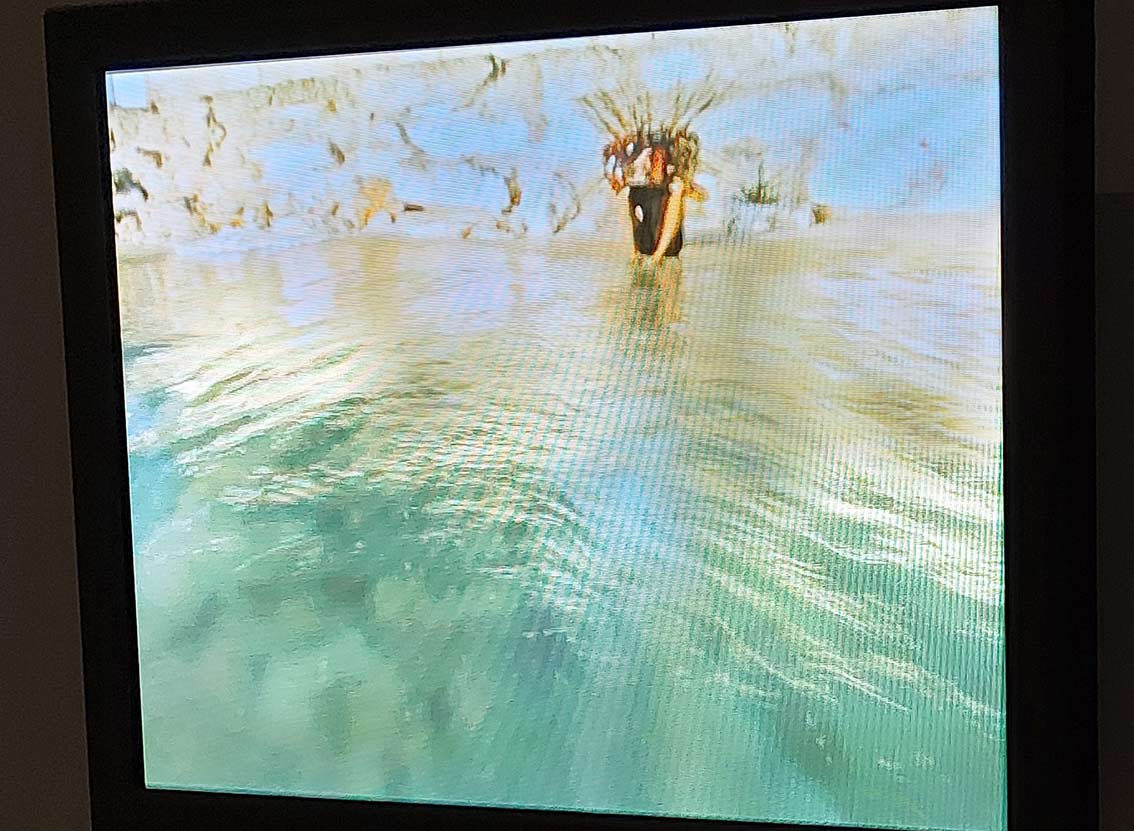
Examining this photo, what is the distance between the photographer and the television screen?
1122 millimetres

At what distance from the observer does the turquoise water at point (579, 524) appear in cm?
113

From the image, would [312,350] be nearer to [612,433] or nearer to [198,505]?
[198,505]

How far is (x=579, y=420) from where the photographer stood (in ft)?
3.90

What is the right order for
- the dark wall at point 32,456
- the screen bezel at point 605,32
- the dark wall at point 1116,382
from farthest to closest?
the dark wall at point 32,456, the dark wall at point 1116,382, the screen bezel at point 605,32

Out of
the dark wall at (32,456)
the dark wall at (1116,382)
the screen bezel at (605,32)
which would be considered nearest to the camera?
the screen bezel at (605,32)

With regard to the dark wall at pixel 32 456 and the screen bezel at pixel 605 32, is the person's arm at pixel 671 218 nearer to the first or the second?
the screen bezel at pixel 605 32

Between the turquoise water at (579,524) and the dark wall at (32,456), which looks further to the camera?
the dark wall at (32,456)

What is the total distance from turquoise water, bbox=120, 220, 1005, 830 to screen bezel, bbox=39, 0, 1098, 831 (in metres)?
0.02

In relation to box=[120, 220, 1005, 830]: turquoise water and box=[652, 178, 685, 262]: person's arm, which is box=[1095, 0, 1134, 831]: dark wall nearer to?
box=[120, 220, 1005, 830]: turquoise water

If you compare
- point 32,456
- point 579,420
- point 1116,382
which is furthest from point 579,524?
point 32,456

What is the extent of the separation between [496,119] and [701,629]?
53 cm

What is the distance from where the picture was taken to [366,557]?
4.11 feet

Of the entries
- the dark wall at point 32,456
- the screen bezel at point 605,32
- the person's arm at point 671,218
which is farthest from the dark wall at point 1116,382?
the dark wall at point 32,456

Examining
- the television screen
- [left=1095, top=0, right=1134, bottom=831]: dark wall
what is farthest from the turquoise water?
[left=1095, top=0, right=1134, bottom=831]: dark wall
